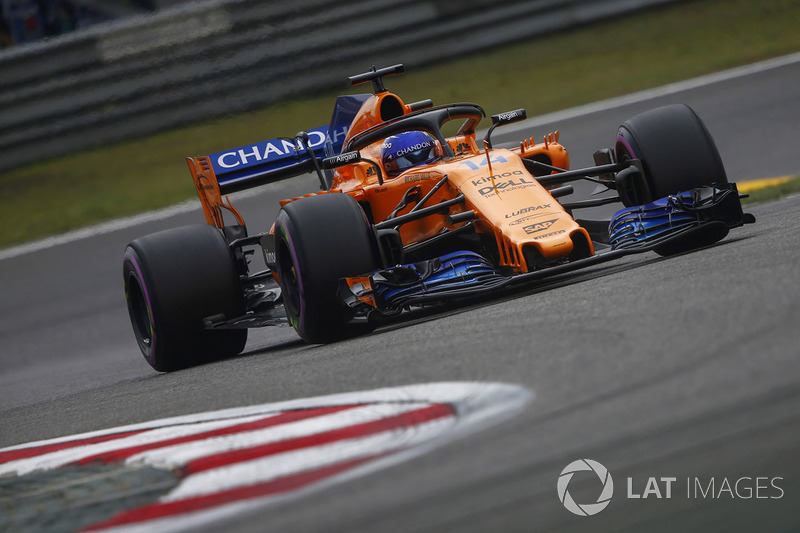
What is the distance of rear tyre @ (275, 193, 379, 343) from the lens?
230 inches

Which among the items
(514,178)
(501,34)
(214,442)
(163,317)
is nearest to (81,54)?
(501,34)

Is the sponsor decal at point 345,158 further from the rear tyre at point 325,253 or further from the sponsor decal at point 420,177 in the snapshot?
the rear tyre at point 325,253

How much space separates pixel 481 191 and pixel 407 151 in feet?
3.31

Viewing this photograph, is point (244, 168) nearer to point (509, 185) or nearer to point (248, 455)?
point (509, 185)

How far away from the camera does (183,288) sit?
6969 millimetres

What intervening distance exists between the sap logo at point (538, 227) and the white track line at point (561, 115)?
6.96 m

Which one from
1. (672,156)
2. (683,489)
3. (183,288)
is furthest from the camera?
(183,288)

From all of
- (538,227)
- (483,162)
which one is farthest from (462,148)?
(538,227)

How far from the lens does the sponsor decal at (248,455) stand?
10.0 ft

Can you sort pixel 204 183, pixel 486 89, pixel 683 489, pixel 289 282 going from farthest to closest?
pixel 486 89
pixel 204 183
pixel 289 282
pixel 683 489

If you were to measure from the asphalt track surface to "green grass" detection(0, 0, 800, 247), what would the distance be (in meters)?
5.42

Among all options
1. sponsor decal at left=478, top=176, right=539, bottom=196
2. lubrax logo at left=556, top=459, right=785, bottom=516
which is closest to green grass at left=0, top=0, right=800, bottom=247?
sponsor decal at left=478, top=176, right=539, bottom=196

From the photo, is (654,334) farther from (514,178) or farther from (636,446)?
(514,178)

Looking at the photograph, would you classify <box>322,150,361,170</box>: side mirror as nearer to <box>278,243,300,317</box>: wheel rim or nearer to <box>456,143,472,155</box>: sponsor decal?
<box>278,243,300,317</box>: wheel rim
